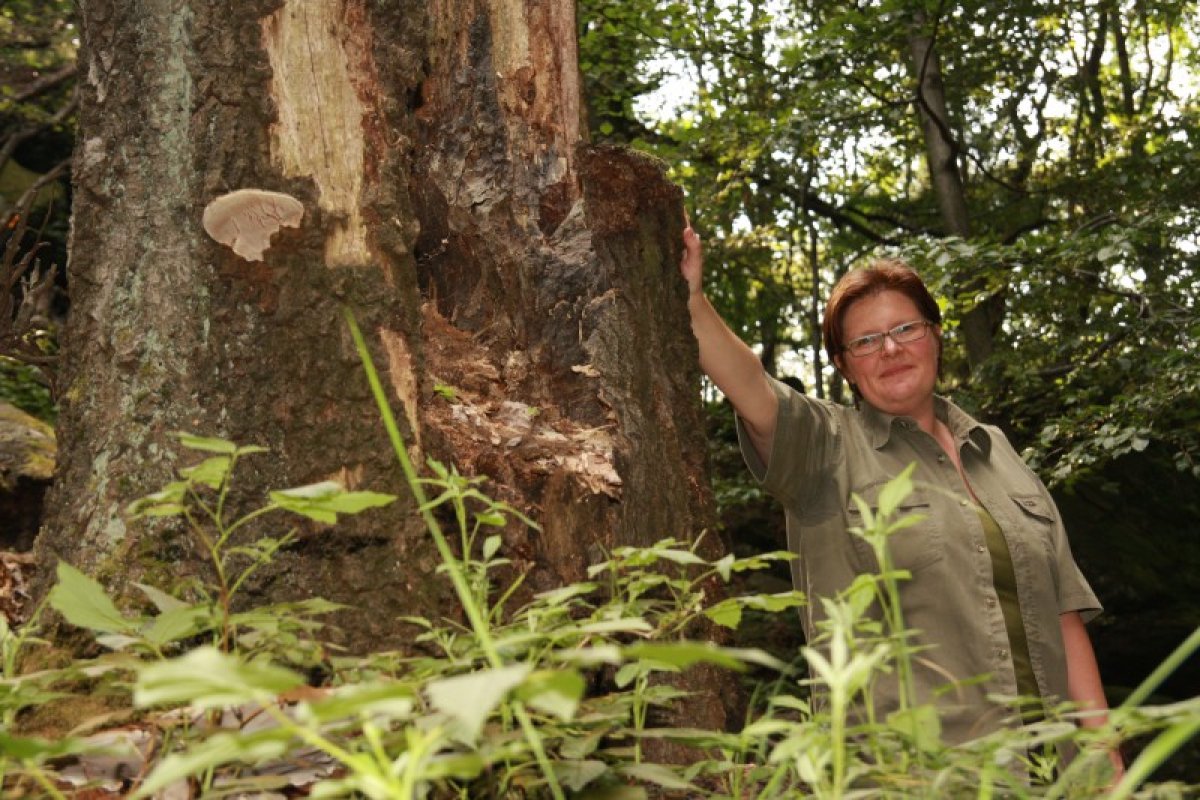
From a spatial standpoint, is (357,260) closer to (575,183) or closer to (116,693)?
(575,183)

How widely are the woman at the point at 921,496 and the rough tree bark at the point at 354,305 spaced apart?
0.48 metres

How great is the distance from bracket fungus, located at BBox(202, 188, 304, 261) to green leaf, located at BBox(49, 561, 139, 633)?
33.5 inches

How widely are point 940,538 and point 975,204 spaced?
11.0 metres

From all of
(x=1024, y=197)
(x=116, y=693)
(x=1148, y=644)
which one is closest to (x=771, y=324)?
(x=1024, y=197)

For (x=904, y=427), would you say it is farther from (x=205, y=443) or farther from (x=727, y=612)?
(x=205, y=443)

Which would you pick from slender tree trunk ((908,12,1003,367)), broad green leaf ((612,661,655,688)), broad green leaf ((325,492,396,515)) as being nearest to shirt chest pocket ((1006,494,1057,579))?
broad green leaf ((612,661,655,688))

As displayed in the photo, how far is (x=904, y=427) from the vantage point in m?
3.24

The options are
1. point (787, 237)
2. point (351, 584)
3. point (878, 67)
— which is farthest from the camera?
point (787, 237)

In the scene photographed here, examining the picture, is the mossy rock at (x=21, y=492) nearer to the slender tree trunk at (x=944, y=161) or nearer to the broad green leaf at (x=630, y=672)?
the broad green leaf at (x=630, y=672)

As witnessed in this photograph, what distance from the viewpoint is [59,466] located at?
1975 mm

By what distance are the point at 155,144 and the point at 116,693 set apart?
102 centimetres

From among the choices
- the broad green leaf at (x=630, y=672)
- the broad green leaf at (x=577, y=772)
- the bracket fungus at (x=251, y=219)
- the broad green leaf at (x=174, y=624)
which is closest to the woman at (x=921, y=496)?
the bracket fungus at (x=251, y=219)

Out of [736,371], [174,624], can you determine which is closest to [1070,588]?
[736,371]

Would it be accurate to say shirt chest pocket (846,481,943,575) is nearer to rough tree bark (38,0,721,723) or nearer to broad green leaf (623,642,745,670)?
rough tree bark (38,0,721,723)
